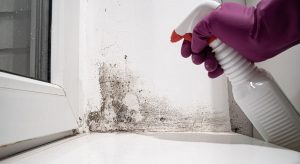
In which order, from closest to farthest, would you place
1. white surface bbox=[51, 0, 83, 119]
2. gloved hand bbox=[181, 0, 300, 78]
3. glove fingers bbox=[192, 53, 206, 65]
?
gloved hand bbox=[181, 0, 300, 78]
glove fingers bbox=[192, 53, 206, 65]
white surface bbox=[51, 0, 83, 119]

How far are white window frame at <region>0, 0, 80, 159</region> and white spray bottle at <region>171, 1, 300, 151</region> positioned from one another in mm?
428

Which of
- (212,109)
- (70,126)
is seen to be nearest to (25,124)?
(70,126)

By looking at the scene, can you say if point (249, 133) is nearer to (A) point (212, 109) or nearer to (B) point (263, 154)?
(A) point (212, 109)

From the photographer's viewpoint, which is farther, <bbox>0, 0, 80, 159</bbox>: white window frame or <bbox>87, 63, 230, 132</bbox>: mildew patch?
<bbox>87, 63, 230, 132</bbox>: mildew patch

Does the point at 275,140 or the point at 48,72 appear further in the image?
the point at 48,72

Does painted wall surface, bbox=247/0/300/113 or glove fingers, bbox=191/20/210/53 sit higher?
glove fingers, bbox=191/20/210/53

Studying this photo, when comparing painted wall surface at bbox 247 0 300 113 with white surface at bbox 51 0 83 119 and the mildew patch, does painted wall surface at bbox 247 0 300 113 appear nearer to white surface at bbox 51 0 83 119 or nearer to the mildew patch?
the mildew patch

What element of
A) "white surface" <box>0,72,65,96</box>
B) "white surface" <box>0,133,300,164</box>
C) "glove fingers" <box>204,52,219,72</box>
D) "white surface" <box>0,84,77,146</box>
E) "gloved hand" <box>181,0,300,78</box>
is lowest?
"white surface" <box>0,133,300,164</box>

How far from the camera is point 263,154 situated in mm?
453

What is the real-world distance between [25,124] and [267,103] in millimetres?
537

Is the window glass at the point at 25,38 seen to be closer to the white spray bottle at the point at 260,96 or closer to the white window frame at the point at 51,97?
the white window frame at the point at 51,97

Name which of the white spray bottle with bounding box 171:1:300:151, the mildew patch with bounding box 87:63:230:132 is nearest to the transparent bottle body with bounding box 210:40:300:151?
the white spray bottle with bounding box 171:1:300:151

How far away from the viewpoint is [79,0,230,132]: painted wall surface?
0.91 meters

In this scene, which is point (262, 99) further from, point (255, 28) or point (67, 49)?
point (67, 49)
